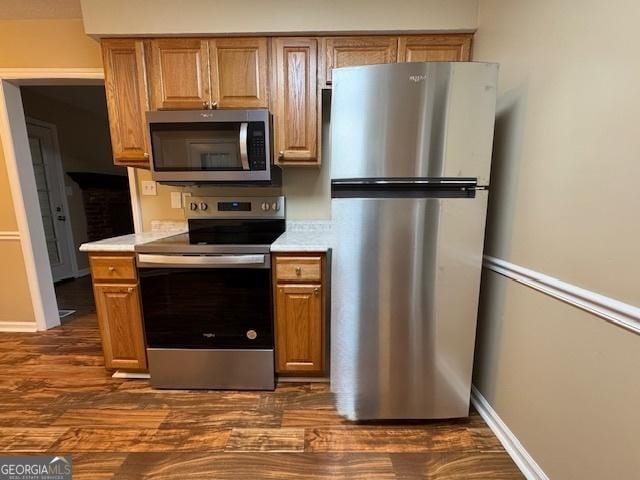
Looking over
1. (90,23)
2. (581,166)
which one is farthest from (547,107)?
(90,23)

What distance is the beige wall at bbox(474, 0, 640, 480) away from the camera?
35.3 inches

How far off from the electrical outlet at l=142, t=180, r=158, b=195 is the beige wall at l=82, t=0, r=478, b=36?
97 cm

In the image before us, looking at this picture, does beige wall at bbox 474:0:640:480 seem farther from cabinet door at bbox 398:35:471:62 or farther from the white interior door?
the white interior door

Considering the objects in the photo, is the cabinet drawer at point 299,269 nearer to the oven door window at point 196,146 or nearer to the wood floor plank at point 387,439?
the oven door window at point 196,146

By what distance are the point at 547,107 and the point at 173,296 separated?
209 centimetres

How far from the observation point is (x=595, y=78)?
3.25 feet

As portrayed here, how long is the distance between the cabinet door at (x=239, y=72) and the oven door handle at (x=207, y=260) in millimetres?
993

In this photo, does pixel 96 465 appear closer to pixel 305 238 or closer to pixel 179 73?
pixel 305 238

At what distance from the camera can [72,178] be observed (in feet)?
14.1

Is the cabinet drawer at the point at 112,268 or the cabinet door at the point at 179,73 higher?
the cabinet door at the point at 179,73

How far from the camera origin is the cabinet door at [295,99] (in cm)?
185

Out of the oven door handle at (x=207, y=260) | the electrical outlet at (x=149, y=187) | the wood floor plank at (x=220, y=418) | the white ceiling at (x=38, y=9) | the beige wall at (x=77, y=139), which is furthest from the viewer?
the beige wall at (x=77, y=139)

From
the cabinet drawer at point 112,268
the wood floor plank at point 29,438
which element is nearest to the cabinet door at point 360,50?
the cabinet drawer at point 112,268

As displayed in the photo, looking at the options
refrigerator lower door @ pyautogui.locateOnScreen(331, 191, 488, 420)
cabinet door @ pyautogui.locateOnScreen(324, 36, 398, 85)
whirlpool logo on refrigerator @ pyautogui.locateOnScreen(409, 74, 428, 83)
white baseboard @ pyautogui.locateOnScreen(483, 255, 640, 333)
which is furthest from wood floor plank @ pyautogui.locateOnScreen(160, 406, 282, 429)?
cabinet door @ pyautogui.locateOnScreen(324, 36, 398, 85)
